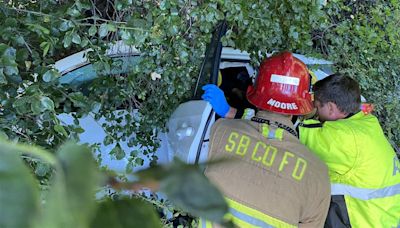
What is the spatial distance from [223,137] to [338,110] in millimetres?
819

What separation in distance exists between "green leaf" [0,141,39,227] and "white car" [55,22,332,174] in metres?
2.16

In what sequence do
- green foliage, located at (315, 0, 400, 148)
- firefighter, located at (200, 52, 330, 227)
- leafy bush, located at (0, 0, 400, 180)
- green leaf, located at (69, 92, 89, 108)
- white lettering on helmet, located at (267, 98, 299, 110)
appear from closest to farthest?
leafy bush, located at (0, 0, 400, 180)
green leaf, located at (69, 92, 89, 108)
firefighter, located at (200, 52, 330, 227)
white lettering on helmet, located at (267, 98, 299, 110)
green foliage, located at (315, 0, 400, 148)

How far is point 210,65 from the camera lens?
289 centimetres

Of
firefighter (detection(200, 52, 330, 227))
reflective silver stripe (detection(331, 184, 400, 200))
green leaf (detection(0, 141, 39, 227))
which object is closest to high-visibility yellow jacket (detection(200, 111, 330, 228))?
firefighter (detection(200, 52, 330, 227))

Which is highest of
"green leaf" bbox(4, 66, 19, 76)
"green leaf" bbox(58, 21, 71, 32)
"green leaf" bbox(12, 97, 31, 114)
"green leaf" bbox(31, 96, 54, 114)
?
"green leaf" bbox(58, 21, 71, 32)

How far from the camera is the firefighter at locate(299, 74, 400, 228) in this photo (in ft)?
8.13

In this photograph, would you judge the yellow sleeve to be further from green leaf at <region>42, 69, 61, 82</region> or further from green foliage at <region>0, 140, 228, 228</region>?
green foliage at <region>0, 140, 228, 228</region>

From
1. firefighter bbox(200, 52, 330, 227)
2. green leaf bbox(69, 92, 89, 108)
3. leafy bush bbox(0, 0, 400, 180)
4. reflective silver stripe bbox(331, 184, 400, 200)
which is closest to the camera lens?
leafy bush bbox(0, 0, 400, 180)

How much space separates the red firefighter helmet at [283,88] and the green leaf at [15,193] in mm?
2135

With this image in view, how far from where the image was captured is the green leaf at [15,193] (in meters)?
0.30

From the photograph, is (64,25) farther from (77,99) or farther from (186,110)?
(186,110)

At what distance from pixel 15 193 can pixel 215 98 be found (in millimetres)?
2489

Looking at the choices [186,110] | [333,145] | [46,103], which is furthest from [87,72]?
[46,103]

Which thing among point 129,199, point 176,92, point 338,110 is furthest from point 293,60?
point 129,199
